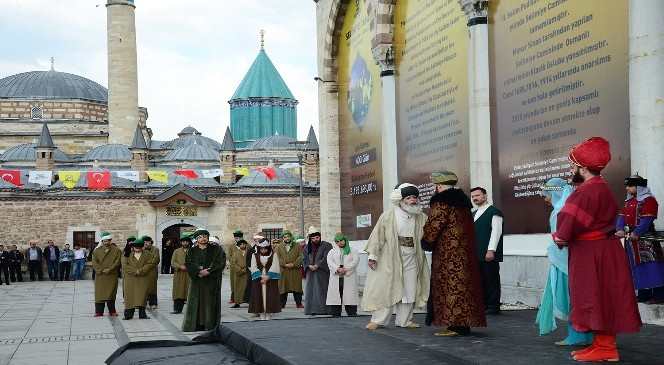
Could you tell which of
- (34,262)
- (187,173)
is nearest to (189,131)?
(187,173)

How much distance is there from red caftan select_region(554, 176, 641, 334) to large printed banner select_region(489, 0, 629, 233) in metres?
2.96

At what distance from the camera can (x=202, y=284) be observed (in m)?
11.3

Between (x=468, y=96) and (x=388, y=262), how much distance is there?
14.6 ft

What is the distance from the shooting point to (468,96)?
12109mm

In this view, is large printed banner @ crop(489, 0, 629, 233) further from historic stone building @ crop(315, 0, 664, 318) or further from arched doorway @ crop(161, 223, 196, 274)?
arched doorway @ crop(161, 223, 196, 274)

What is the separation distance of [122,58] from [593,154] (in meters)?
43.8

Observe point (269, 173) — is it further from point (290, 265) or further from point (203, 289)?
point (203, 289)

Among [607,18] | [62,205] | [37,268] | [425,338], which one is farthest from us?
[62,205]

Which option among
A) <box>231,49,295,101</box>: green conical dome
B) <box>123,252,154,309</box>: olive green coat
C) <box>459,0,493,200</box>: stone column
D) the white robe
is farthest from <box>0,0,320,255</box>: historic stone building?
<box>459,0,493,200</box>: stone column

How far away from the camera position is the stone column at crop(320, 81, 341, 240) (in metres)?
18.2

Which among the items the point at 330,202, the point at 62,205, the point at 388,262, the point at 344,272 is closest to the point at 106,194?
the point at 62,205

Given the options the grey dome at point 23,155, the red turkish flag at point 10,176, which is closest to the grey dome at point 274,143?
the grey dome at point 23,155

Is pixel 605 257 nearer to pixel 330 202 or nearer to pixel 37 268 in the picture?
pixel 330 202

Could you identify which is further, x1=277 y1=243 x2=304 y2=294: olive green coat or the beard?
x1=277 y1=243 x2=304 y2=294: olive green coat
